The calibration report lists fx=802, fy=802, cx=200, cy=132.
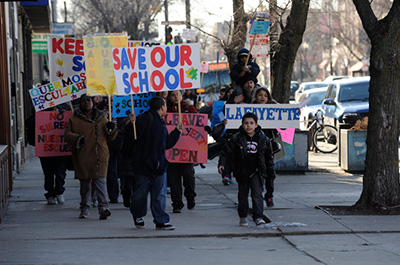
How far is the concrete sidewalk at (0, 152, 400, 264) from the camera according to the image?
7.85 metres

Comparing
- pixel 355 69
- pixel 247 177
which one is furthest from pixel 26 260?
pixel 355 69

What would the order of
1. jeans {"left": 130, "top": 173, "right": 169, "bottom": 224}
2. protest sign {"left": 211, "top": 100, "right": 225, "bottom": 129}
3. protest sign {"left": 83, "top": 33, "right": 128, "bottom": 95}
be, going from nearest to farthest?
1. jeans {"left": 130, "top": 173, "right": 169, "bottom": 224}
2. protest sign {"left": 83, "top": 33, "right": 128, "bottom": 95}
3. protest sign {"left": 211, "top": 100, "right": 225, "bottom": 129}

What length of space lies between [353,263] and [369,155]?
135 inches

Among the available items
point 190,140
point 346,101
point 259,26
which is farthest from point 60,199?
point 346,101

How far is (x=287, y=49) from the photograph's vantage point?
1709cm

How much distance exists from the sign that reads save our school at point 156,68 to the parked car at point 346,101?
12.4 m

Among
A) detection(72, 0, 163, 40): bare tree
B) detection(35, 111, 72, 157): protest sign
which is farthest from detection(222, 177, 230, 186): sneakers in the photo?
detection(72, 0, 163, 40): bare tree

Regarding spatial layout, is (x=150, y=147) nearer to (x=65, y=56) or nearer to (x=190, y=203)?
(x=190, y=203)

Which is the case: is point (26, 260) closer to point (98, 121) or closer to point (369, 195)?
point (98, 121)

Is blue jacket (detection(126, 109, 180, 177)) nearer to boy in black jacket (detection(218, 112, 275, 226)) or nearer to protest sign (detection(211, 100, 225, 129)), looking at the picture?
boy in black jacket (detection(218, 112, 275, 226))

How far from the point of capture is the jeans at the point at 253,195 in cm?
970

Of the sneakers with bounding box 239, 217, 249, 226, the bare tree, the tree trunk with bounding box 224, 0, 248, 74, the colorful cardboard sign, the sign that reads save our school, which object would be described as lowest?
the sneakers with bounding box 239, 217, 249, 226

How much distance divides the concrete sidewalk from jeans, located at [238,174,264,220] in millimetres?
185

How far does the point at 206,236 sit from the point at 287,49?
8.71 metres
